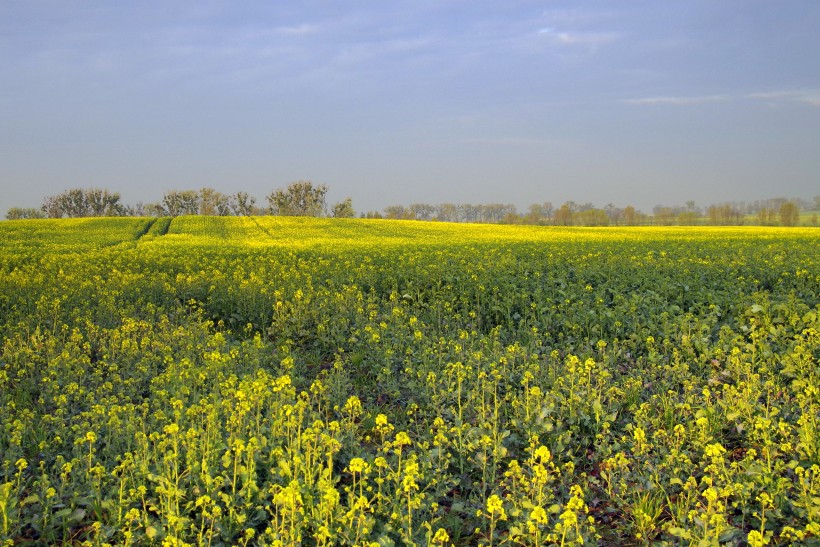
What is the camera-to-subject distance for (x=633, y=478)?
19.1 ft

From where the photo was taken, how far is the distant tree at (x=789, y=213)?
10369 cm

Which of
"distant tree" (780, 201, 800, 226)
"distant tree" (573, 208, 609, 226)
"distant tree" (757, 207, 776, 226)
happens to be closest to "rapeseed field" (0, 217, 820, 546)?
"distant tree" (573, 208, 609, 226)

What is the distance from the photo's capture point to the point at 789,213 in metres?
104

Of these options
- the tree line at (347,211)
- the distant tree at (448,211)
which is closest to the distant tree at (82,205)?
the tree line at (347,211)

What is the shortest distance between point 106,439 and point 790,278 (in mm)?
14082

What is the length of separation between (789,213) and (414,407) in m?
119

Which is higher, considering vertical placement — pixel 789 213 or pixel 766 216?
pixel 789 213

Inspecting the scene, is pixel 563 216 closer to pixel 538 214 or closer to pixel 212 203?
pixel 538 214

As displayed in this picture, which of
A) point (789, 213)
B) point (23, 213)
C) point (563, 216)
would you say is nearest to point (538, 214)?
point (563, 216)

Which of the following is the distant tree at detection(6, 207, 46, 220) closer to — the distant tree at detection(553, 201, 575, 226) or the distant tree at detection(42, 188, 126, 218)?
the distant tree at detection(42, 188, 126, 218)

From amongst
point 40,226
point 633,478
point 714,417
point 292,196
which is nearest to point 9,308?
point 633,478

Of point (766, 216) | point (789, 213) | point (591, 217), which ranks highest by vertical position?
point (789, 213)

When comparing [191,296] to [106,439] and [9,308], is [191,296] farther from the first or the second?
[106,439]

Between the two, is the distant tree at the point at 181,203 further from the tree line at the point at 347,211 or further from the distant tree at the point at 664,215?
the distant tree at the point at 664,215
